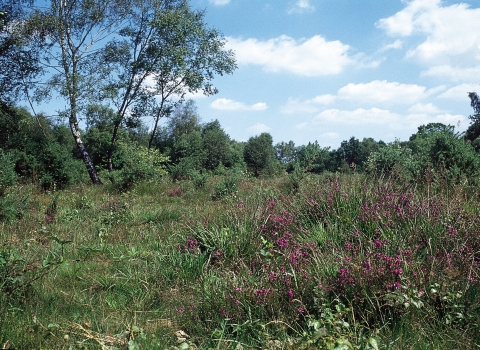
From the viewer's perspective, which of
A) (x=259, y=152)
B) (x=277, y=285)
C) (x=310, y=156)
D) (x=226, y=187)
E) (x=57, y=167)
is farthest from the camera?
(x=259, y=152)

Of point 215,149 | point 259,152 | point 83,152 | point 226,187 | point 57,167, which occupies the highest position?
point 215,149

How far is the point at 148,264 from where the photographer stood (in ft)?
14.9

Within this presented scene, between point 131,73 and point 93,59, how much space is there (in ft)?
6.42

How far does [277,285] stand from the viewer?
322 cm

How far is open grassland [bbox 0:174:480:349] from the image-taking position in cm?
276

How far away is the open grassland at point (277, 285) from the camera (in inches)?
108

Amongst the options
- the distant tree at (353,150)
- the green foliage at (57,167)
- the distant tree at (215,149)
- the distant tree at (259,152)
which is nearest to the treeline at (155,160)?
the green foliage at (57,167)

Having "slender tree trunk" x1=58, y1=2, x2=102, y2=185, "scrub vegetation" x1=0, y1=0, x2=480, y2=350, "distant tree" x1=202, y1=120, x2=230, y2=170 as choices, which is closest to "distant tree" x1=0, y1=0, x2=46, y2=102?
"slender tree trunk" x1=58, y1=2, x2=102, y2=185

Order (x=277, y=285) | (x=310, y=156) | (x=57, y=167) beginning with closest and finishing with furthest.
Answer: (x=277, y=285) < (x=310, y=156) < (x=57, y=167)

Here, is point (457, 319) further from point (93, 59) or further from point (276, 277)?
point (93, 59)

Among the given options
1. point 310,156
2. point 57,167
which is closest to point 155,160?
point 57,167

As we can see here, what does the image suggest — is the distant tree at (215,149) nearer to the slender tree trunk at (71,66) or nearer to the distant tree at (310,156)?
the slender tree trunk at (71,66)

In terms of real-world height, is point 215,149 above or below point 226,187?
above

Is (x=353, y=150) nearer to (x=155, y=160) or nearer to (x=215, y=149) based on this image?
(x=215, y=149)
